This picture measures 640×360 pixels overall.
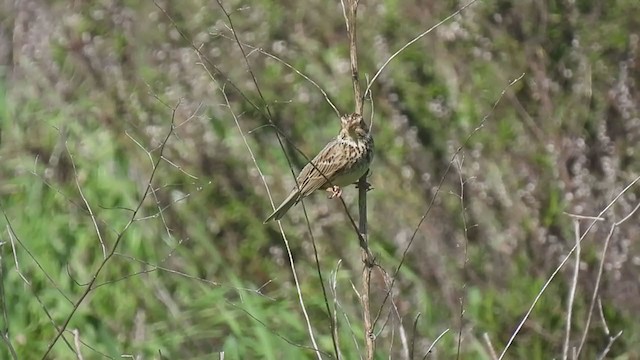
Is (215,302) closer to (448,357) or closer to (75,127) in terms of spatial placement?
(448,357)

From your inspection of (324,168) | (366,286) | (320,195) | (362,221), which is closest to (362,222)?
(362,221)

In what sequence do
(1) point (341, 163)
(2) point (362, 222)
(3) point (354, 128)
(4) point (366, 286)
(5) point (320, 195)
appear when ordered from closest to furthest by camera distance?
(4) point (366, 286), (2) point (362, 222), (3) point (354, 128), (1) point (341, 163), (5) point (320, 195)

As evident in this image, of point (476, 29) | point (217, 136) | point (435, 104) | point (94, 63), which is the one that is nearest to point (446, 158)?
point (435, 104)

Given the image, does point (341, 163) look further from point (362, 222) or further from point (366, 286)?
point (366, 286)

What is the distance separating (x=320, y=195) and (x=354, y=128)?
2.28 m

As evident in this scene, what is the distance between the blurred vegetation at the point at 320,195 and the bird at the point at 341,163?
2.53ft

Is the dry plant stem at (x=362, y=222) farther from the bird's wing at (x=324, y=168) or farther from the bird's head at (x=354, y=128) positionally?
the bird's wing at (x=324, y=168)

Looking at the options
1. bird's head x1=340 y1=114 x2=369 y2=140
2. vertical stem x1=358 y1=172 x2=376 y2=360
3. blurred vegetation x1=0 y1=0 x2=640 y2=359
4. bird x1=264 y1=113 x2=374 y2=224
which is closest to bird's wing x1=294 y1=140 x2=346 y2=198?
bird x1=264 y1=113 x2=374 y2=224

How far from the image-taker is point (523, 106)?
5883 millimetres

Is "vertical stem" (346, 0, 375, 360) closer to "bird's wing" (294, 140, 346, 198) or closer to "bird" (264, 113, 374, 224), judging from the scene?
"bird" (264, 113, 374, 224)

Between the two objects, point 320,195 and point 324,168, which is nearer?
point 324,168

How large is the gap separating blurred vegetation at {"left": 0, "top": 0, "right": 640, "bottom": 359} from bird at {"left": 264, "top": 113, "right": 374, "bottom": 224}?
2.53ft

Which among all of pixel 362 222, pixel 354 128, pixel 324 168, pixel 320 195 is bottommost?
pixel 320 195

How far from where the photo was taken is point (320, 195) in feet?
18.9
